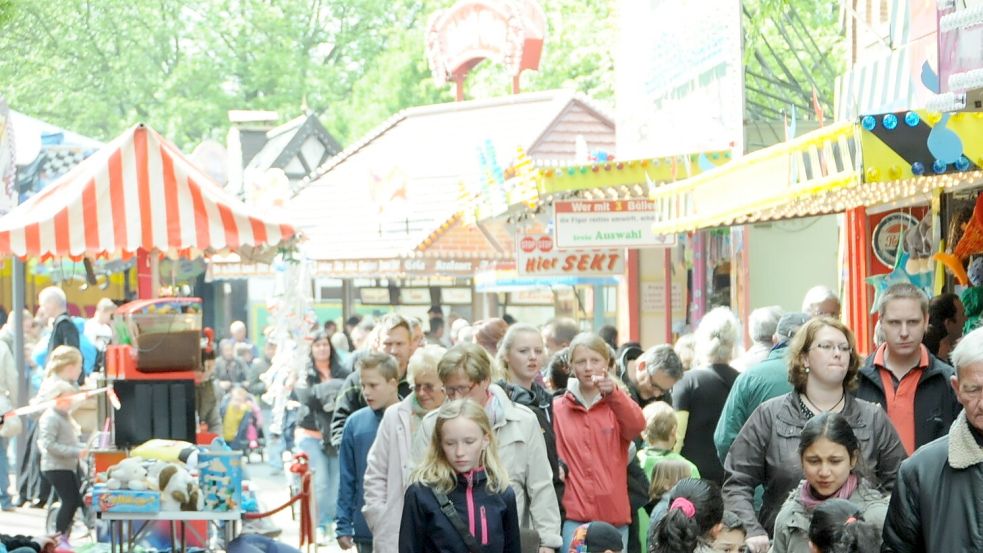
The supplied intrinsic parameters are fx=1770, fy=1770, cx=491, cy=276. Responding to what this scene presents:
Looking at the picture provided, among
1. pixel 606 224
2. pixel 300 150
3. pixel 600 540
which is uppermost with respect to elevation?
pixel 300 150

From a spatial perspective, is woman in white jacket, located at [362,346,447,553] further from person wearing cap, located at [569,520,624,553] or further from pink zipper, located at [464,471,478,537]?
pink zipper, located at [464,471,478,537]

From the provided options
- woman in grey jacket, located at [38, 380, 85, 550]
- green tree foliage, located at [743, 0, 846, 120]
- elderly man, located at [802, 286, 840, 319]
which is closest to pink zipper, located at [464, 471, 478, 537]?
elderly man, located at [802, 286, 840, 319]

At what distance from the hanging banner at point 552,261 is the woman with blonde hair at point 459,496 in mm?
13197

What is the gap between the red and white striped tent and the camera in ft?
41.0

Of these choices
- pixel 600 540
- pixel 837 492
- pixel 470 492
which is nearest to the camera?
pixel 837 492

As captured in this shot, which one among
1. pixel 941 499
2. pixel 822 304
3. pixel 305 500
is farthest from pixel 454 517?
pixel 822 304

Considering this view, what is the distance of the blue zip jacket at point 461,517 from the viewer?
6.59 meters

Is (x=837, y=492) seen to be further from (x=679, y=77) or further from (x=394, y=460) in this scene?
(x=679, y=77)

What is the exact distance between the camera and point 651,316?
900 inches

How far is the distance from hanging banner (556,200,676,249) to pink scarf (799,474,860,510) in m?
11.1

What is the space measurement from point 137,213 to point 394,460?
17.7 ft

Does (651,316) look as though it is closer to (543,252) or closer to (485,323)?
(543,252)

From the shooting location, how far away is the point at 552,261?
787 inches

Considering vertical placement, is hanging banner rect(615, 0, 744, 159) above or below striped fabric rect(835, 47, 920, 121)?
above
